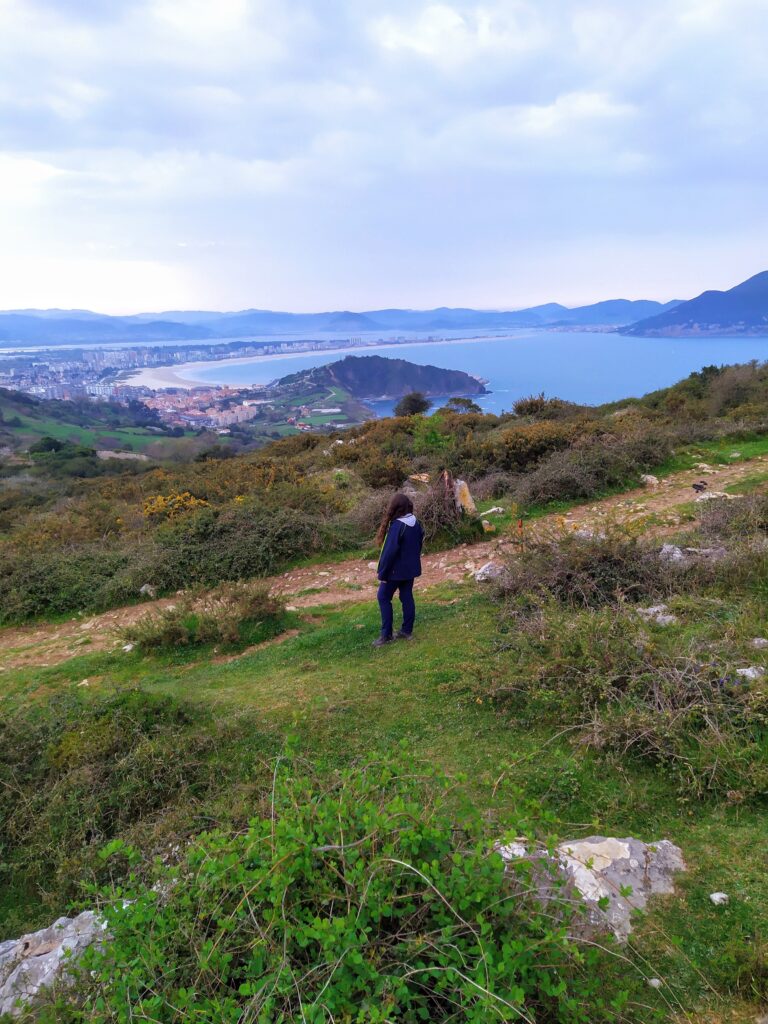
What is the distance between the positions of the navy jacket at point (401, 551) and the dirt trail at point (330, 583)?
190 cm

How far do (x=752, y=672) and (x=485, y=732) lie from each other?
2006 mm

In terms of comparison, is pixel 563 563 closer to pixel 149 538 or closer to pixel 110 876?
pixel 110 876

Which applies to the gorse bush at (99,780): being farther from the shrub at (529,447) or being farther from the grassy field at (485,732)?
the shrub at (529,447)

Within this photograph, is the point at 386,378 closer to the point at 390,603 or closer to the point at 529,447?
the point at 529,447

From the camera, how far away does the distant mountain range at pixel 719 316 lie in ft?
279

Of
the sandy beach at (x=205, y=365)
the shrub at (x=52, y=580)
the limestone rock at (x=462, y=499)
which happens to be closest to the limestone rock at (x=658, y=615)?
the limestone rock at (x=462, y=499)

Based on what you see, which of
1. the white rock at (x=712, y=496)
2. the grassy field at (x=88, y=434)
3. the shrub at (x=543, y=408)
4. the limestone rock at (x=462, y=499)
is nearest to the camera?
the white rock at (x=712, y=496)

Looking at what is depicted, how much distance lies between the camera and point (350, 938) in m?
1.84

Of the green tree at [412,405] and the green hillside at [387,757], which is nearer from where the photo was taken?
the green hillside at [387,757]

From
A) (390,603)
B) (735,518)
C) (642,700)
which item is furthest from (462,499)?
(642,700)

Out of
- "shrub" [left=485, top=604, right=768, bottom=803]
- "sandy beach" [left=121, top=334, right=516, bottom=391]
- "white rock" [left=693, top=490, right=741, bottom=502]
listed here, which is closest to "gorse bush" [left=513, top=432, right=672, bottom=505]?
"white rock" [left=693, top=490, right=741, bottom=502]

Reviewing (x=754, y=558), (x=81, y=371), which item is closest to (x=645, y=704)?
(x=754, y=558)

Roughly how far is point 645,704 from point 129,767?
392 centimetres

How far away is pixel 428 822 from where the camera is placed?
2293 mm
